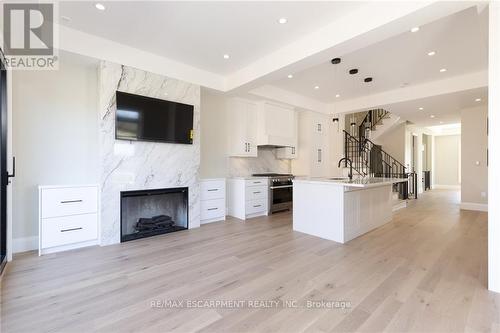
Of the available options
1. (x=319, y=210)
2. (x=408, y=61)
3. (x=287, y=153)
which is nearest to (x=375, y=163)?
(x=287, y=153)

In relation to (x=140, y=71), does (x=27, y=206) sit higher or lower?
lower

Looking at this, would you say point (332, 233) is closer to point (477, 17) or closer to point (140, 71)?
point (477, 17)

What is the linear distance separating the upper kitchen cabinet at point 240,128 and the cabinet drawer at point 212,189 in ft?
3.20

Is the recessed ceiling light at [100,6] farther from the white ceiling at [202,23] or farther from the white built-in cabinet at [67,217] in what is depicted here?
the white built-in cabinet at [67,217]

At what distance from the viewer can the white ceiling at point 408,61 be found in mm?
3182

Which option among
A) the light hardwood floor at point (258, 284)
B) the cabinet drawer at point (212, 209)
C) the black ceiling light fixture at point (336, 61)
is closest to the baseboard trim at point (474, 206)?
the light hardwood floor at point (258, 284)

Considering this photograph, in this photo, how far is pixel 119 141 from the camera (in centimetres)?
363

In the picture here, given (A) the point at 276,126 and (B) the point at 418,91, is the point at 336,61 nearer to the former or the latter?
(A) the point at 276,126

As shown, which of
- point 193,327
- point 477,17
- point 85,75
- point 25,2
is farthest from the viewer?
point 85,75

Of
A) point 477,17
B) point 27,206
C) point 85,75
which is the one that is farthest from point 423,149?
point 27,206

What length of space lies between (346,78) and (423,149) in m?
9.70

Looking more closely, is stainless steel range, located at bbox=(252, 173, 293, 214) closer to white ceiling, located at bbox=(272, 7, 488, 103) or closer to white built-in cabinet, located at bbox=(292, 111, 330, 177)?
white built-in cabinet, located at bbox=(292, 111, 330, 177)

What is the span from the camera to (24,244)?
322cm

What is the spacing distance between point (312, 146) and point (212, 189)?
10.9 ft
